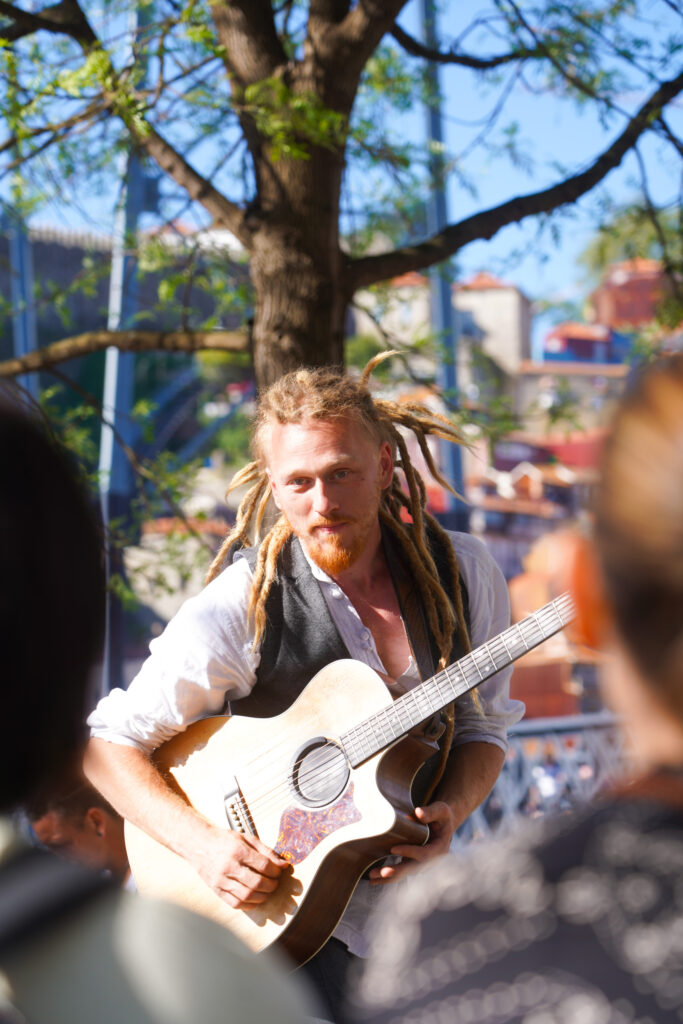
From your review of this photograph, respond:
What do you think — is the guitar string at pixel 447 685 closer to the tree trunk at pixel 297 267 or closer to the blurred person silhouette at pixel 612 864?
the blurred person silhouette at pixel 612 864

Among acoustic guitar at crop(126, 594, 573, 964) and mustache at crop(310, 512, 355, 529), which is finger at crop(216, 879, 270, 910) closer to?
acoustic guitar at crop(126, 594, 573, 964)

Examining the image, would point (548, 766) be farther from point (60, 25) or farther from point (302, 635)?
point (60, 25)

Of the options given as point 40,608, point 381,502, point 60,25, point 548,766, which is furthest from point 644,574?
point 548,766

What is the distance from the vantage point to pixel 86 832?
329 centimetres

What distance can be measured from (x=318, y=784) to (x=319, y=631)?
13.0 inches

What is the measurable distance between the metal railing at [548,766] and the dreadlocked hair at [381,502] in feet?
11.0

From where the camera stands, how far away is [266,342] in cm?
340

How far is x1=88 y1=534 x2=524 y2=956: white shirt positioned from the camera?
2307 millimetres

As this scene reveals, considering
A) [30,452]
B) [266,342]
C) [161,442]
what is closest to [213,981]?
[30,452]

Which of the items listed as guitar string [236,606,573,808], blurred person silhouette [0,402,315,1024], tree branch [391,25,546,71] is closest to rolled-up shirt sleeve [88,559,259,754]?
guitar string [236,606,573,808]

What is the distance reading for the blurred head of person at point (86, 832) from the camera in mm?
3207

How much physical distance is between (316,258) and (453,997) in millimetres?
2744

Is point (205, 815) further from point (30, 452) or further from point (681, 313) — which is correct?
point (681, 313)

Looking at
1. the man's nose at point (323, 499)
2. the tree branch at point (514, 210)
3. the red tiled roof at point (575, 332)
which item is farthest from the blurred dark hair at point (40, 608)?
the red tiled roof at point (575, 332)
